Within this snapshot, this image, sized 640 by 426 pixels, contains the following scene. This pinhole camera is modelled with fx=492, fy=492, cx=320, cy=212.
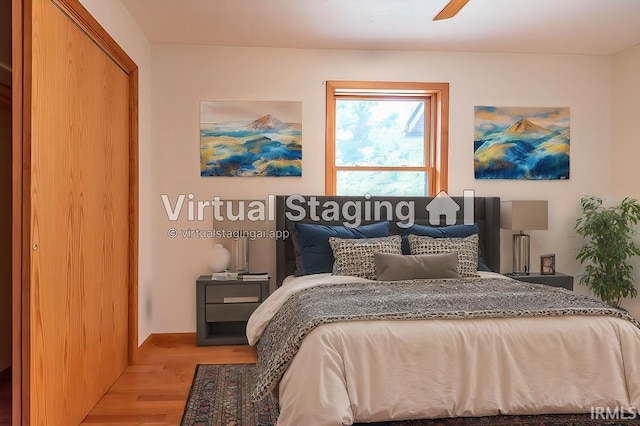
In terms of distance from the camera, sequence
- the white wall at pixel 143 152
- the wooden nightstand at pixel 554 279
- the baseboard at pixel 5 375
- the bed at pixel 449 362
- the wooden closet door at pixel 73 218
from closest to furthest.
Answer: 1. the wooden closet door at pixel 73 218
2. the bed at pixel 449 362
3. the baseboard at pixel 5 375
4. the white wall at pixel 143 152
5. the wooden nightstand at pixel 554 279

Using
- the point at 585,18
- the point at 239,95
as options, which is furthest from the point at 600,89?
the point at 239,95

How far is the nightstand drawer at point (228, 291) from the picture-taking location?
4.12 meters

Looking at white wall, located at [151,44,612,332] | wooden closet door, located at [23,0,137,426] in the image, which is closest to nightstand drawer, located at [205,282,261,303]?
white wall, located at [151,44,612,332]

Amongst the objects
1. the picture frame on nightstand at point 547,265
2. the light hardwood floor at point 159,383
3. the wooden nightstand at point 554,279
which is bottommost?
the light hardwood floor at point 159,383

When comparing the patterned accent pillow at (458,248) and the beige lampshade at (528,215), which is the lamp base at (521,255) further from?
the patterned accent pillow at (458,248)

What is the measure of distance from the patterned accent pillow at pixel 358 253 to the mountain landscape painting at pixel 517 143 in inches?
53.0

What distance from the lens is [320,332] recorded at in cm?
246

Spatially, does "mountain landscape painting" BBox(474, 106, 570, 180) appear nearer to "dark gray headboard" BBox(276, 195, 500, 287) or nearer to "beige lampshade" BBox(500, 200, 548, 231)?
"dark gray headboard" BBox(276, 195, 500, 287)

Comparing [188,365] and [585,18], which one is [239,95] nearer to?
[188,365]

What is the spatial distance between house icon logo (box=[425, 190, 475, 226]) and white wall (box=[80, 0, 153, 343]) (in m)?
2.48

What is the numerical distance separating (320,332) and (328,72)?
280cm

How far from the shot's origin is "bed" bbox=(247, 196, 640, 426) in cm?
238

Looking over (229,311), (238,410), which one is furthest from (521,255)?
(238,410)

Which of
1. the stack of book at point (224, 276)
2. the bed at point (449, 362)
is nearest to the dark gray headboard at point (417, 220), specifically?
the stack of book at point (224, 276)
